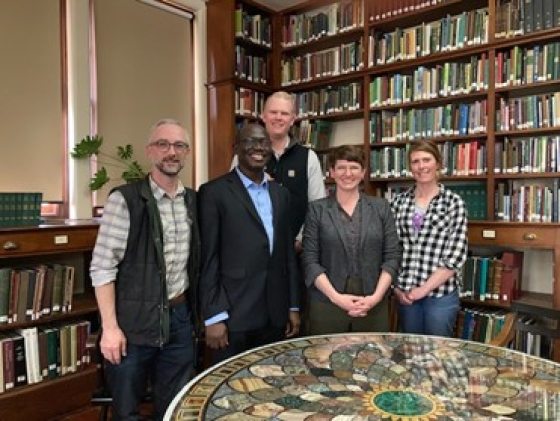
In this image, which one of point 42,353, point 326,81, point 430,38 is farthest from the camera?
point 326,81

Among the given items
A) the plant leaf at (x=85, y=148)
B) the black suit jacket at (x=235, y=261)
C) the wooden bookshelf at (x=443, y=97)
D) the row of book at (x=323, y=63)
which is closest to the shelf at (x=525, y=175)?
the wooden bookshelf at (x=443, y=97)

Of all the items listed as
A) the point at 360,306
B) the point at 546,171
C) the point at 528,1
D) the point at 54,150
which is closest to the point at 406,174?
the point at 546,171

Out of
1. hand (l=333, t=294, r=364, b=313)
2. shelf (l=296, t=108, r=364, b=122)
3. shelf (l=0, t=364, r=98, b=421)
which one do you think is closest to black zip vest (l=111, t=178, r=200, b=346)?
hand (l=333, t=294, r=364, b=313)

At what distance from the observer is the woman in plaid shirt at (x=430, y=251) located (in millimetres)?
2180

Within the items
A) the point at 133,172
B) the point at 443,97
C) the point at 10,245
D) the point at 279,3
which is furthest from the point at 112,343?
the point at 279,3

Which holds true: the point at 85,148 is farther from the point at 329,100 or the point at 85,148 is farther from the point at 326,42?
the point at 326,42

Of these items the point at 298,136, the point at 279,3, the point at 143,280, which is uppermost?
the point at 279,3

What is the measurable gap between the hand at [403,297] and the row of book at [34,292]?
1860 mm

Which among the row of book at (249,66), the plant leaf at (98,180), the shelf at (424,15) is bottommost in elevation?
the plant leaf at (98,180)

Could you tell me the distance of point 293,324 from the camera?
2.03 metres

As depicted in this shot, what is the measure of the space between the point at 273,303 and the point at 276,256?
0.63 ft

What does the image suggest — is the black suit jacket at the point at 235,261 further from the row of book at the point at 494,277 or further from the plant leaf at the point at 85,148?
the row of book at the point at 494,277

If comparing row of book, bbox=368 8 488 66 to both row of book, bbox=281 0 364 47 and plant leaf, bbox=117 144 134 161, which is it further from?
plant leaf, bbox=117 144 134 161

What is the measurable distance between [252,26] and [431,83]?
1.70 metres
